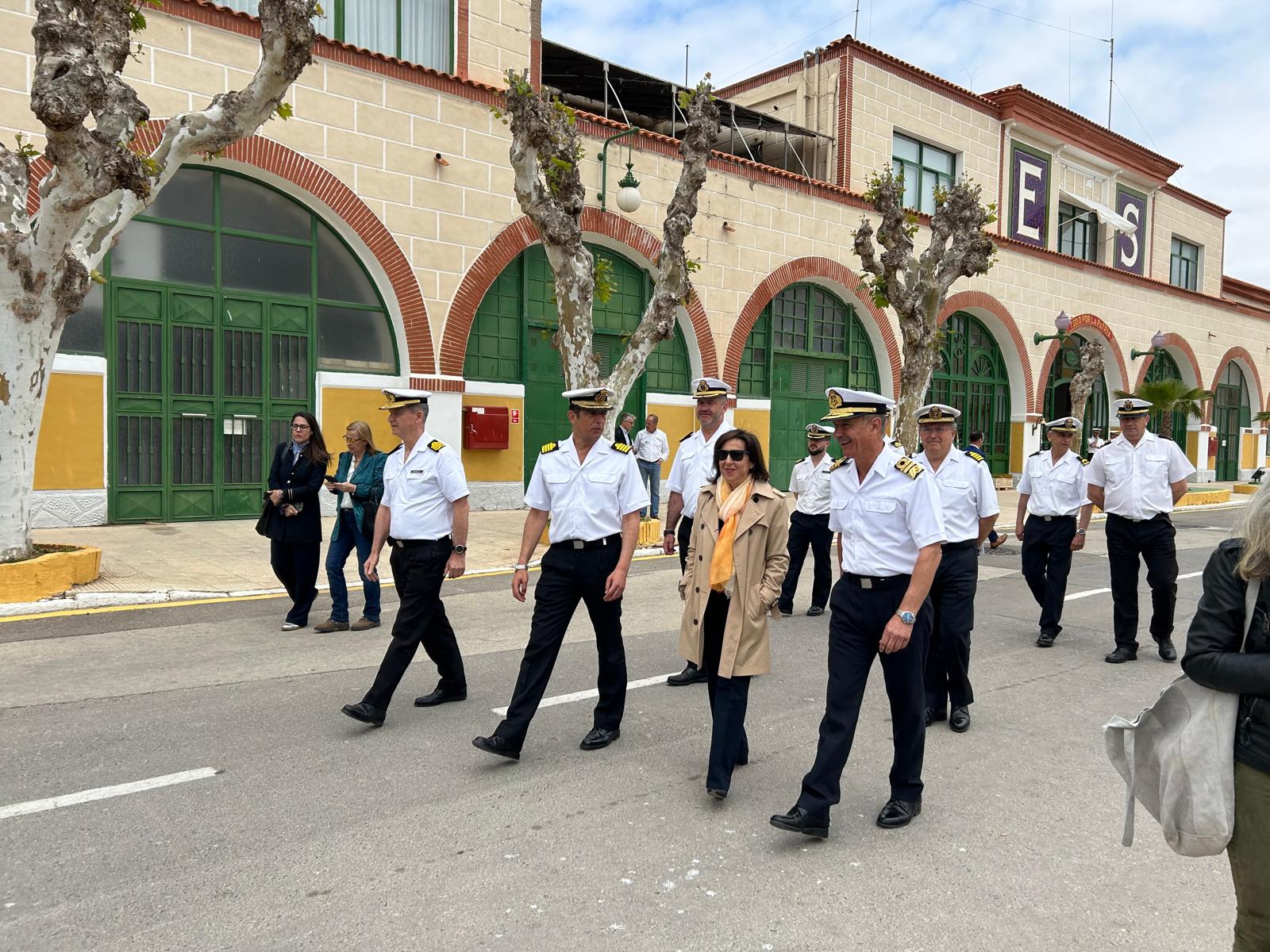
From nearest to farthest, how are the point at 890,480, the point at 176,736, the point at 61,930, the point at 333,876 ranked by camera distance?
the point at 61,930 < the point at 333,876 < the point at 890,480 < the point at 176,736

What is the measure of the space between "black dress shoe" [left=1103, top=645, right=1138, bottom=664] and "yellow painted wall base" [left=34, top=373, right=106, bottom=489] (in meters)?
12.4

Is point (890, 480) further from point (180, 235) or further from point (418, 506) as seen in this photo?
point (180, 235)

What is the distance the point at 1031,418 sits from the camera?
27.7m

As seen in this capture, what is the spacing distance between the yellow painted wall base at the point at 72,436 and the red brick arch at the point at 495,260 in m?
5.14

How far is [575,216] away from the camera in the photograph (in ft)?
42.2

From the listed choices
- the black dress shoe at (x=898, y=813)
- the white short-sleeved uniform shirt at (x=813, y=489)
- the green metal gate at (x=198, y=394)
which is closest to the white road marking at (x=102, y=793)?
the black dress shoe at (x=898, y=813)

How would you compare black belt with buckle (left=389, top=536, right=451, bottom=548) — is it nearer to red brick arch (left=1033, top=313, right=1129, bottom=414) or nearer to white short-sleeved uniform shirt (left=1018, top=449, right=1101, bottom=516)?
white short-sleeved uniform shirt (left=1018, top=449, right=1101, bottom=516)

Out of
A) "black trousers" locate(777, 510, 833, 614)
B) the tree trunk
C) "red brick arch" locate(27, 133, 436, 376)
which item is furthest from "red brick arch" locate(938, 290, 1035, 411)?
the tree trunk

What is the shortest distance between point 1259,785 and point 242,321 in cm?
1435

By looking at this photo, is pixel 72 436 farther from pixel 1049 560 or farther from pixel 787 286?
pixel 787 286

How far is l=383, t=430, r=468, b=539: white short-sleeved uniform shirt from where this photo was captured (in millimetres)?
5656

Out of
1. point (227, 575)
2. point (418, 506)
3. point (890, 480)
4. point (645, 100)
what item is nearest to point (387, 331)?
point (227, 575)

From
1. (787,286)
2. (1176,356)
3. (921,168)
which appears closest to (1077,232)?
(1176,356)

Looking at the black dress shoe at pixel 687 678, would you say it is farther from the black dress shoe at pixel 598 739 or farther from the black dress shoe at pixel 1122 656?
the black dress shoe at pixel 1122 656
